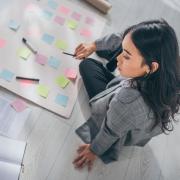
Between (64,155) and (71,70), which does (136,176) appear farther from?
(71,70)

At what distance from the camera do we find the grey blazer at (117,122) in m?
1.09

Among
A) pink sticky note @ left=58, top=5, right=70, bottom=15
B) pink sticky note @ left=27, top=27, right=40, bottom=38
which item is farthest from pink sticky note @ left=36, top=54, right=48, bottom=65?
pink sticky note @ left=58, top=5, right=70, bottom=15

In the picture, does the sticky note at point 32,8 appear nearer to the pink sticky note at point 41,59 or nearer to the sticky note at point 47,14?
the sticky note at point 47,14

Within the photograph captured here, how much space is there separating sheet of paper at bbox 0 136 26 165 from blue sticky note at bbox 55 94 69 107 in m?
0.25

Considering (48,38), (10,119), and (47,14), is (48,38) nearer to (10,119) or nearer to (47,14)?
(47,14)

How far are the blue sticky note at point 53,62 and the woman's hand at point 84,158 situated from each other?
1.39 ft

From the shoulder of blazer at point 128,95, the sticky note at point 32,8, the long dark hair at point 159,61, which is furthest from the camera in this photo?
the sticky note at point 32,8

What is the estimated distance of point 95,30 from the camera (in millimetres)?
1734

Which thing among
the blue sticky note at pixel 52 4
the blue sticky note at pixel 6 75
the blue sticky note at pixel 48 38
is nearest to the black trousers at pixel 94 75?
the blue sticky note at pixel 48 38

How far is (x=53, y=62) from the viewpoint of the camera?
1.49 meters

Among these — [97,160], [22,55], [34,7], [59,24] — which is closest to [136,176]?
[97,160]

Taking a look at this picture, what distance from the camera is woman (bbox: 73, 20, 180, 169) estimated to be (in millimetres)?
943

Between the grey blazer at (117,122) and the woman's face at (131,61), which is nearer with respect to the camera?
the woman's face at (131,61)

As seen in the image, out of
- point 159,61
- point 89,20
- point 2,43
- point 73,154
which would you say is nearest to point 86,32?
point 89,20
